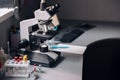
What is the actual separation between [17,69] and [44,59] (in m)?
0.20

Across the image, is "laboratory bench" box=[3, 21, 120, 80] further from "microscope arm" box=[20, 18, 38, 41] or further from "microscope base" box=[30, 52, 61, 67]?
"microscope arm" box=[20, 18, 38, 41]

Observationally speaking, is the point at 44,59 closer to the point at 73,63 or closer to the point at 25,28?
the point at 73,63

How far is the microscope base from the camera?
145 centimetres

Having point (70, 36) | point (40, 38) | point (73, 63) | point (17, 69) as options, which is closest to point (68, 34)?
point (70, 36)

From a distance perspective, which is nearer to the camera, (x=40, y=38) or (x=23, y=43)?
(x=23, y=43)

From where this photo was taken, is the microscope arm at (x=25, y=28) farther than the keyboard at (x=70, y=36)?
No

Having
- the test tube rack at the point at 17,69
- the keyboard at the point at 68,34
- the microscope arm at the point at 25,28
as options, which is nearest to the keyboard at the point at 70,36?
the keyboard at the point at 68,34

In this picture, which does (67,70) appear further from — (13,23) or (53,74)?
(13,23)

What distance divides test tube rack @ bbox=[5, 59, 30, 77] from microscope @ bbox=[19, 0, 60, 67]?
15cm

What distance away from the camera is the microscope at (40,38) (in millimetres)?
1475

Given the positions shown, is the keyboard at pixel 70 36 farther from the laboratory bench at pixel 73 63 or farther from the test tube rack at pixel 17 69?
the test tube rack at pixel 17 69

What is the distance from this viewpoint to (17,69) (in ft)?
4.37

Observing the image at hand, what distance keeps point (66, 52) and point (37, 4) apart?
107 cm

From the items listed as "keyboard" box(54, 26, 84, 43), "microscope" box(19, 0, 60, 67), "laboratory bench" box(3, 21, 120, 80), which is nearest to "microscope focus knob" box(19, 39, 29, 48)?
"microscope" box(19, 0, 60, 67)
